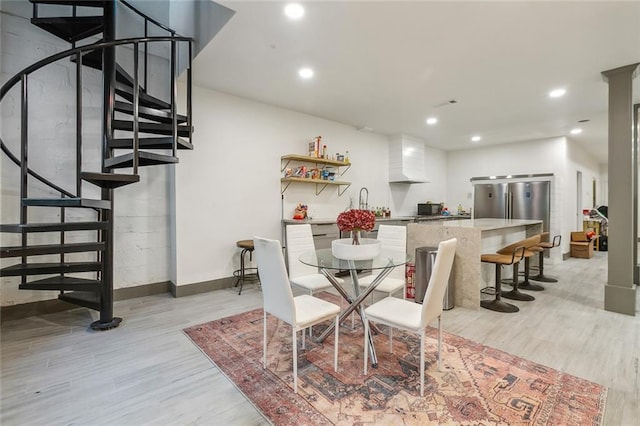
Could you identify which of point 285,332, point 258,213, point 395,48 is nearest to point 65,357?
point 285,332

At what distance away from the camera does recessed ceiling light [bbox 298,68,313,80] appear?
3.46 metres

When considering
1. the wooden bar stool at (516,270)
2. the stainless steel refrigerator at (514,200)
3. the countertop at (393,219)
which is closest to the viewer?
the wooden bar stool at (516,270)

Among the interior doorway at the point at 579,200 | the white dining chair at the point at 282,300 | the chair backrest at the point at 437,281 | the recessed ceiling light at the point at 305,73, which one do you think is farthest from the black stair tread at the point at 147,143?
the interior doorway at the point at 579,200

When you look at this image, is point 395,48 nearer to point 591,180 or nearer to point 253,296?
point 253,296

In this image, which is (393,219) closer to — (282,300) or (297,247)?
(297,247)

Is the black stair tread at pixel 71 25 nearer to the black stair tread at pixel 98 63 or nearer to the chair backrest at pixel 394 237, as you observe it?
the black stair tread at pixel 98 63

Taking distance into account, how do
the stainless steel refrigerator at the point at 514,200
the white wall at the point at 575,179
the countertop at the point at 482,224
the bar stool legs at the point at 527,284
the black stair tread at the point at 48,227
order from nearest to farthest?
the black stair tread at the point at 48,227, the countertop at the point at 482,224, the bar stool legs at the point at 527,284, the stainless steel refrigerator at the point at 514,200, the white wall at the point at 575,179

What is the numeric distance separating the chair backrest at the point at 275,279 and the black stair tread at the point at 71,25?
2.75m

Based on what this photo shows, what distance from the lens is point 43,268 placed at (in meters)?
2.65

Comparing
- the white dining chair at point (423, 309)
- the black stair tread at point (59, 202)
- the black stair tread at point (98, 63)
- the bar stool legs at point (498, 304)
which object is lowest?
the bar stool legs at point (498, 304)

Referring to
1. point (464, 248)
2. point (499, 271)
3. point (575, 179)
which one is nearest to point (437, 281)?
Answer: point (464, 248)

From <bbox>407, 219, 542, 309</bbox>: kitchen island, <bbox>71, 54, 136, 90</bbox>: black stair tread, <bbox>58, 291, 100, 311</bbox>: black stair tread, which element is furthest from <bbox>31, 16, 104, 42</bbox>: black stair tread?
<bbox>407, 219, 542, 309</bbox>: kitchen island

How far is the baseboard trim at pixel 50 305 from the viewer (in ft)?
9.87

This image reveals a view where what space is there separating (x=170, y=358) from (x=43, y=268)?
1476 mm
